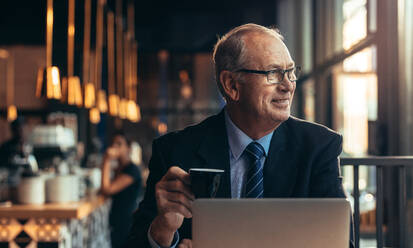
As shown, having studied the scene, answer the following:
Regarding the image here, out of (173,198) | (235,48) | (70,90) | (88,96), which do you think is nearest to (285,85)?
(235,48)

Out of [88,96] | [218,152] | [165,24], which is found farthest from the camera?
[165,24]

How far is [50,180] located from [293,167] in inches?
121

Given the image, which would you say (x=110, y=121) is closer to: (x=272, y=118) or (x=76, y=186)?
(x=76, y=186)

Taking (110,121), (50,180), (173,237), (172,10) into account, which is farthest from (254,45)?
(110,121)

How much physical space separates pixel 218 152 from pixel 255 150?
115mm

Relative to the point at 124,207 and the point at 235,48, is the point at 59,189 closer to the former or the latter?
the point at 124,207

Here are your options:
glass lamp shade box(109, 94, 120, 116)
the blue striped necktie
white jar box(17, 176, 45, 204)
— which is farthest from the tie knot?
glass lamp shade box(109, 94, 120, 116)

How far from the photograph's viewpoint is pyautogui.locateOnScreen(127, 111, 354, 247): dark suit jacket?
1636mm

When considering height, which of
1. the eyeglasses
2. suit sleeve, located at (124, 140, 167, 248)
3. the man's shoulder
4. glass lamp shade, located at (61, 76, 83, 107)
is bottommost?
suit sleeve, located at (124, 140, 167, 248)

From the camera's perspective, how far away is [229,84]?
5.70 feet

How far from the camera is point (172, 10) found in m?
10.4

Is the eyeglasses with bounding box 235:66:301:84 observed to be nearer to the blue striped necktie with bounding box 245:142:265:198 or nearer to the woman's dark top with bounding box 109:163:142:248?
the blue striped necktie with bounding box 245:142:265:198

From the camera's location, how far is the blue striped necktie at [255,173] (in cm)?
163

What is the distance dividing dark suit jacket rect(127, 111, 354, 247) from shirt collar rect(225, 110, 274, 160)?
0.03m
